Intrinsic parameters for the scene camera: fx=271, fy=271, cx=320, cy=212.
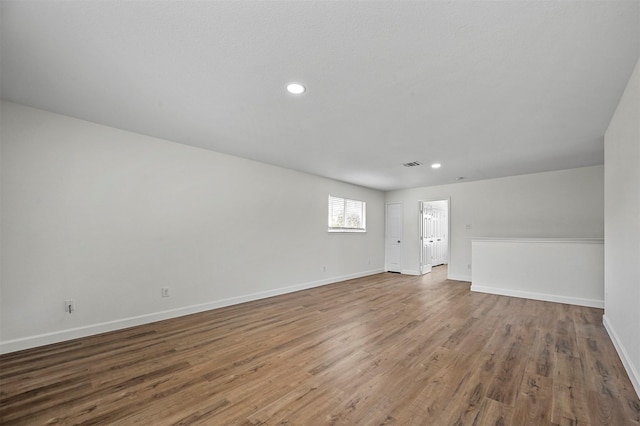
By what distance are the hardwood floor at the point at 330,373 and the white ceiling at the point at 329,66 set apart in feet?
8.20

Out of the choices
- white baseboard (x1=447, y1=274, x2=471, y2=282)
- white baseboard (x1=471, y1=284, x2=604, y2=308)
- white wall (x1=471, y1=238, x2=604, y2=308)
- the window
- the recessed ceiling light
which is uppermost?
the recessed ceiling light

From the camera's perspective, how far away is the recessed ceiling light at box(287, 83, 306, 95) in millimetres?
2369

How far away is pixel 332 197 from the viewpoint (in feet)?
21.6

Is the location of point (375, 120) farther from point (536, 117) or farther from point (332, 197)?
point (332, 197)

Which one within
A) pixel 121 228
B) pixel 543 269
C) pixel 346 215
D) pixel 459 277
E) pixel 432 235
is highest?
pixel 346 215

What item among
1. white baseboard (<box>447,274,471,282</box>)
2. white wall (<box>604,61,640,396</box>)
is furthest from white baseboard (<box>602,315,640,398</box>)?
white baseboard (<box>447,274,471,282</box>)

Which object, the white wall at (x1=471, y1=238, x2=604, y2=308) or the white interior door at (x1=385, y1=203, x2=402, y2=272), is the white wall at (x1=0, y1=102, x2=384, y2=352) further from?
→ the white wall at (x1=471, y1=238, x2=604, y2=308)

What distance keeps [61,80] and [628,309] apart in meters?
5.37

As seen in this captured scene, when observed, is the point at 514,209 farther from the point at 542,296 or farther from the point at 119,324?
the point at 119,324

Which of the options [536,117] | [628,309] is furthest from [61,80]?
[628,309]

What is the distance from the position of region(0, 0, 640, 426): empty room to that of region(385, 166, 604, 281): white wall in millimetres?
81

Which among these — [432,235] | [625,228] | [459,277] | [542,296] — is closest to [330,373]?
[625,228]

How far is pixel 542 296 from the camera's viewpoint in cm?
492

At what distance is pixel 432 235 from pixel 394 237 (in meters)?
1.64
